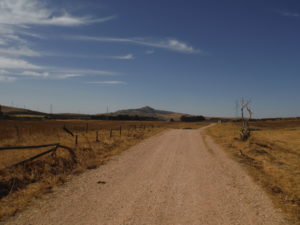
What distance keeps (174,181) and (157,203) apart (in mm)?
2491

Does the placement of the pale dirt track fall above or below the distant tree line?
below

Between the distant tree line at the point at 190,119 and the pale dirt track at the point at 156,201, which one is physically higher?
the distant tree line at the point at 190,119

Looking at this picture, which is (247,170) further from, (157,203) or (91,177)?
(91,177)

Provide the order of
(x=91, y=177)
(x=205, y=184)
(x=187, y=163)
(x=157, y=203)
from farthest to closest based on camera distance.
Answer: (x=187, y=163) < (x=91, y=177) < (x=205, y=184) < (x=157, y=203)

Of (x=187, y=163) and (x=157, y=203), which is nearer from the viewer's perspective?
(x=157, y=203)

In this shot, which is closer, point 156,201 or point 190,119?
point 156,201

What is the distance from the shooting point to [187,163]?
12.7m

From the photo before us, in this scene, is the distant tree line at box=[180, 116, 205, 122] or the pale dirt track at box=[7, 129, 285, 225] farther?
the distant tree line at box=[180, 116, 205, 122]

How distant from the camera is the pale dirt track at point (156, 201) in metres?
5.56

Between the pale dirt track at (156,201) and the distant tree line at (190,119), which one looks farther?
the distant tree line at (190,119)

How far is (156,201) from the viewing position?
22.3 feet

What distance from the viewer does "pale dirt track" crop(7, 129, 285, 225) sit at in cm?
556

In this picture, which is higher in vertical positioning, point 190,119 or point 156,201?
point 190,119

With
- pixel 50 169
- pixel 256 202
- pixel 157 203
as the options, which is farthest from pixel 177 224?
pixel 50 169
